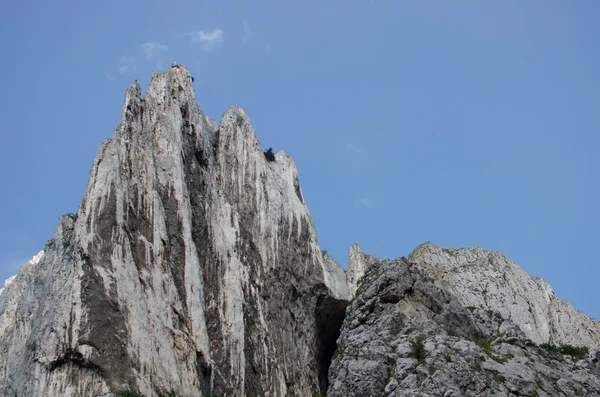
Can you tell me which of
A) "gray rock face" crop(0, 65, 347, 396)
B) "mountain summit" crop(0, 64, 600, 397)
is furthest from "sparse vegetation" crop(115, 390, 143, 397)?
"gray rock face" crop(0, 65, 347, 396)

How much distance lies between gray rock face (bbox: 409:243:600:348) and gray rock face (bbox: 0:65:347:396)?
15.6 metres

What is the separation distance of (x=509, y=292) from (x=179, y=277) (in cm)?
4129

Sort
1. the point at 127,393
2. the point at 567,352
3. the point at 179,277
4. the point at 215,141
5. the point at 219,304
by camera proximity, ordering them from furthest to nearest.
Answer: the point at 215,141
the point at 567,352
the point at 219,304
the point at 179,277
the point at 127,393

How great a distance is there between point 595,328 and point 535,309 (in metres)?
8.42

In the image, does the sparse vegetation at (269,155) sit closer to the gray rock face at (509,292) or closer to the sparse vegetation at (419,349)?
the gray rock face at (509,292)

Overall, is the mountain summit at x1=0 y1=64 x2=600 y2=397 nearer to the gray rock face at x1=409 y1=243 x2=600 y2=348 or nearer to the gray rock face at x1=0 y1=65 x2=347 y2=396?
the gray rock face at x1=0 y1=65 x2=347 y2=396

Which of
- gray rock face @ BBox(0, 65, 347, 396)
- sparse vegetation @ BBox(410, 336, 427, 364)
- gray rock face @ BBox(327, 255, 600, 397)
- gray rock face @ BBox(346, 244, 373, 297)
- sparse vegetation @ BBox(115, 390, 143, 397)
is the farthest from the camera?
gray rock face @ BBox(346, 244, 373, 297)

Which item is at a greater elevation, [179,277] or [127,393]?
[179,277]

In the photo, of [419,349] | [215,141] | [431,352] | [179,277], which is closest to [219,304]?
[179,277]

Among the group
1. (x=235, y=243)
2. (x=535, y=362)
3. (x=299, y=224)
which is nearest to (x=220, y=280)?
(x=235, y=243)

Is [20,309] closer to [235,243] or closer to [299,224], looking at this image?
[235,243]

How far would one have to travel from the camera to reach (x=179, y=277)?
5662 centimetres

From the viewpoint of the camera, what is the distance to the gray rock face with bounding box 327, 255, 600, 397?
4856 cm

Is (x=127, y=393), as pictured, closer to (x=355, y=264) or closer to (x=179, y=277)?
(x=179, y=277)
